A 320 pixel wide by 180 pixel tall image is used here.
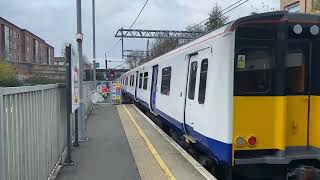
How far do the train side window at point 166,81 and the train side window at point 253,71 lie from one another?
19.7 feet

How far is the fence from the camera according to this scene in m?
5.02

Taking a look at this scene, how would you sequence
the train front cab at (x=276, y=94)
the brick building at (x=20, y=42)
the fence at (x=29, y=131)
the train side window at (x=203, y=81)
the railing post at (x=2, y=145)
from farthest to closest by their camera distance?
1. the brick building at (x=20, y=42)
2. the train side window at (x=203, y=81)
3. the train front cab at (x=276, y=94)
4. the fence at (x=29, y=131)
5. the railing post at (x=2, y=145)

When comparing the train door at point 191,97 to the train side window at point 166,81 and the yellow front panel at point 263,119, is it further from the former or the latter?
the train side window at point 166,81

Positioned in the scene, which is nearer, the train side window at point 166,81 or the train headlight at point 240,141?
the train headlight at point 240,141

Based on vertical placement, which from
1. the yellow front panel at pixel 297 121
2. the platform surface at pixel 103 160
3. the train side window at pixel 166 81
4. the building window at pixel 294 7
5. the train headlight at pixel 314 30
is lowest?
the platform surface at pixel 103 160

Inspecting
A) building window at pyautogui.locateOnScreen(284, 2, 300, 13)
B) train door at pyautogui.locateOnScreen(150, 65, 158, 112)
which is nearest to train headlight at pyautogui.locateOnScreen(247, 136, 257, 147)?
train door at pyautogui.locateOnScreen(150, 65, 158, 112)

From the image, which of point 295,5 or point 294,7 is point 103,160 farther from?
point 294,7

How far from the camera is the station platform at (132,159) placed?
8.91 metres

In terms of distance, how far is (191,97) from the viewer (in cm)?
1038

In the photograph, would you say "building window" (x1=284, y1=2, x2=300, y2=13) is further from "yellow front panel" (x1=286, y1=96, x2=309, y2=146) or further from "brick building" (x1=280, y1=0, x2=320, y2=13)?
"yellow front panel" (x1=286, y1=96, x2=309, y2=146)

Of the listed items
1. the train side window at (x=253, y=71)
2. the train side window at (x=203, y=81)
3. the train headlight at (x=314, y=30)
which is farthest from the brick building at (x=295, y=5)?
the train side window at (x=253, y=71)

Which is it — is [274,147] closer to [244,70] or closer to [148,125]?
[244,70]

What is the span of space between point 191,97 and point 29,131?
184 inches

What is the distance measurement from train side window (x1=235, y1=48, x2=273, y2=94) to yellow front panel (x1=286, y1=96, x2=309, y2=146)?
1.69 ft
